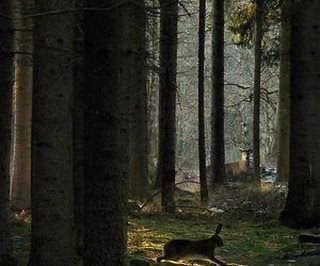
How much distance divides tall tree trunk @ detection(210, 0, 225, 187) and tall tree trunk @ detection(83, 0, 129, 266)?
12385 mm

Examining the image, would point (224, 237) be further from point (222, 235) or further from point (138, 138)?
point (138, 138)

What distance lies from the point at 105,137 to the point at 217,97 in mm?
13010

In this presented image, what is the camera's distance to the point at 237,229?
11961 mm

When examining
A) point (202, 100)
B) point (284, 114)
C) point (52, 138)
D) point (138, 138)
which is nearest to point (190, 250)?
point (52, 138)

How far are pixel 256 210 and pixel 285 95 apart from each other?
633 centimetres

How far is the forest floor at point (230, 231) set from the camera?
9039mm

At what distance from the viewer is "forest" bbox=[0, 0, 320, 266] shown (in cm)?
607

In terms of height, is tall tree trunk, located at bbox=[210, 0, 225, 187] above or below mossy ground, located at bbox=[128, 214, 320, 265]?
above

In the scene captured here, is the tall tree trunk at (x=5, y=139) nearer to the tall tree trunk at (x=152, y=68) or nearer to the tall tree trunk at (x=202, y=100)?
the tall tree trunk at (x=152, y=68)

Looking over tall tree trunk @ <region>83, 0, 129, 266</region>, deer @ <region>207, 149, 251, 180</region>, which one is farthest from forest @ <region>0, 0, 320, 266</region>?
deer @ <region>207, 149, 251, 180</region>

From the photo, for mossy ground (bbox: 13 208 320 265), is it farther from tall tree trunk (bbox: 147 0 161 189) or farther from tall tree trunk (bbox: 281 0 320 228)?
tall tree trunk (bbox: 147 0 161 189)

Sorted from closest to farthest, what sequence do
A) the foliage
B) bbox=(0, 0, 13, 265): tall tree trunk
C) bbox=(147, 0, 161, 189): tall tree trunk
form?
bbox=(0, 0, 13, 265): tall tree trunk → bbox=(147, 0, 161, 189): tall tree trunk → the foliage

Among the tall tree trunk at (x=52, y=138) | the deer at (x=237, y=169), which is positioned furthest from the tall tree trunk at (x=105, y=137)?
the deer at (x=237, y=169)

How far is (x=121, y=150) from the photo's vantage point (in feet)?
20.0
